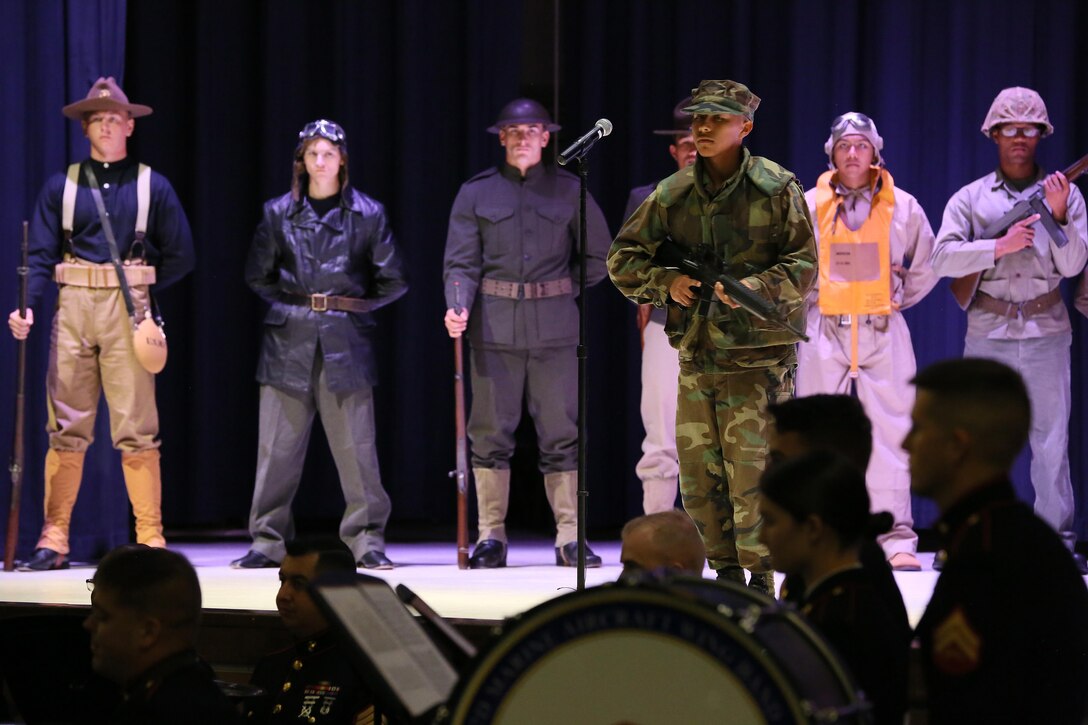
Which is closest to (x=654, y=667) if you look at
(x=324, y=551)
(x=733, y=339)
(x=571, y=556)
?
(x=324, y=551)

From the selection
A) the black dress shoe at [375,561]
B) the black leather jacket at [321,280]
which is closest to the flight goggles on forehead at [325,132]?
the black leather jacket at [321,280]

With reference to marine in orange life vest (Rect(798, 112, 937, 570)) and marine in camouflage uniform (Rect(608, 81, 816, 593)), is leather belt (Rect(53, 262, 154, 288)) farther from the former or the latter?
marine in orange life vest (Rect(798, 112, 937, 570))

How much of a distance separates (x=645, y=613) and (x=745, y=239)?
285 centimetres

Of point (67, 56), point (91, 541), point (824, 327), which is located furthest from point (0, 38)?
point (824, 327)

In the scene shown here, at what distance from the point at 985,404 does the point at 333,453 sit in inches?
194

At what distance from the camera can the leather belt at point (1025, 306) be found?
21.7 ft

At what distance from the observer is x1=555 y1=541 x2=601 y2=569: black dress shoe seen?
668 cm

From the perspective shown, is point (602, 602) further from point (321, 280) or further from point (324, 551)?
point (321, 280)

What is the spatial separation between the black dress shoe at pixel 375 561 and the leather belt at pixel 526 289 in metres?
1.31

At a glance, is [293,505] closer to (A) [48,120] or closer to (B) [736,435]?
(A) [48,120]

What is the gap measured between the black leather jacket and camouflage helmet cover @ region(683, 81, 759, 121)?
2.56 m

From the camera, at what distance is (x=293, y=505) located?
27.0 ft

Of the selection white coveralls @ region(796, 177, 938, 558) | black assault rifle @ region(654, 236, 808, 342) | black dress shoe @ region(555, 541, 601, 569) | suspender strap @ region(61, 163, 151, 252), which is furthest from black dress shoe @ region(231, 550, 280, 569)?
black assault rifle @ region(654, 236, 808, 342)

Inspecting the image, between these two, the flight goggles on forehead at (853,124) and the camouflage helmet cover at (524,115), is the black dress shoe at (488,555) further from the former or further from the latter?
the flight goggles on forehead at (853,124)
